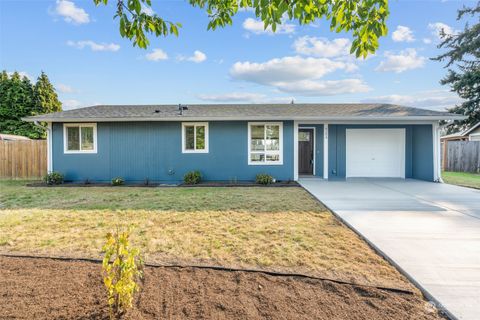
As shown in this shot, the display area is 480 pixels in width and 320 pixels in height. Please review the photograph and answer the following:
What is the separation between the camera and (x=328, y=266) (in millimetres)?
3104

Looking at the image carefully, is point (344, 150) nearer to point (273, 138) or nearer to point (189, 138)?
point (273, 138)

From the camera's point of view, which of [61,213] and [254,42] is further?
[254,42]

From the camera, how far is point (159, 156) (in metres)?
10.8

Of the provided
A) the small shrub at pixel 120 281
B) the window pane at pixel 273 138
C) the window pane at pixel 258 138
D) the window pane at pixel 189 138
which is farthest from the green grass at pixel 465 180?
the small shrub at pixel 120 281

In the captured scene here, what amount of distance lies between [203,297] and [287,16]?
2.96 meters

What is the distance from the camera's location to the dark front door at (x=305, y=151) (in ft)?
39.5

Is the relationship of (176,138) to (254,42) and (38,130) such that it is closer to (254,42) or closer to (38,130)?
(254,42)

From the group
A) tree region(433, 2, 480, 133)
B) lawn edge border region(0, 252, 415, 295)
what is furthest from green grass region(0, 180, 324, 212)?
tree region(433, 2, 480, 133)

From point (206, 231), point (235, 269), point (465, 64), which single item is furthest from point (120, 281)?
point (465, 64)

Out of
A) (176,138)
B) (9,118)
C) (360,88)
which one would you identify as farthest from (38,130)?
(360,88)

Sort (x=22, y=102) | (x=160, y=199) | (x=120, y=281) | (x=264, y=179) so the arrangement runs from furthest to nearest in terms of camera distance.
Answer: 1. (x=22, y=102)
2. (x=264, y=179)
3. (x=160, y=199)
4. (x=120, y=281)

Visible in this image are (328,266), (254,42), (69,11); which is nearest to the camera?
(328,266)

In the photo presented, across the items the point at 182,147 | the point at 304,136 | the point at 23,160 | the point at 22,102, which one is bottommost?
the point at 23,160

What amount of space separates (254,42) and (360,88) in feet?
31.3
